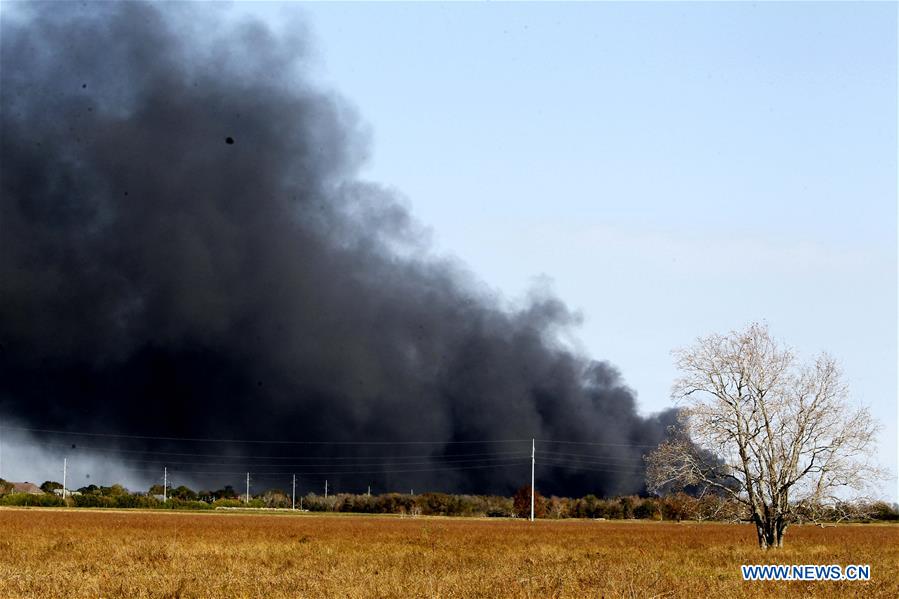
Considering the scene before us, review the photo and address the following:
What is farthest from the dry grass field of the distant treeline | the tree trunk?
the distant treeline

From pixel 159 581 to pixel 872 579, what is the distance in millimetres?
21480

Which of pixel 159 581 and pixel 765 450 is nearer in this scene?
pixel 159 581

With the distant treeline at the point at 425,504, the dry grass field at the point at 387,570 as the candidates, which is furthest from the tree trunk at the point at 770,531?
the distant treeline at the point at 425,504

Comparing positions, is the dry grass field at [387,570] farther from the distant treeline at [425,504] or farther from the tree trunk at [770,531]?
the distant treeline at [425,504]

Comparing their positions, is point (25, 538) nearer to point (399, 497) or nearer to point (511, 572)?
point (511, 572)

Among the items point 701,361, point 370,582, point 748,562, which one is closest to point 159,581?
point 370,582

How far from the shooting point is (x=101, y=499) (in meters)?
153

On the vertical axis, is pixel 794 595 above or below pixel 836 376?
below

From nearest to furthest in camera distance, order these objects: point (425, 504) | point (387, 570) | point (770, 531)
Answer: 1. point (387, 570)
2. point (770, 531)
3. point (425, 504)

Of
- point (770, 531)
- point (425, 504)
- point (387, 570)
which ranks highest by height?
point (387, 570)

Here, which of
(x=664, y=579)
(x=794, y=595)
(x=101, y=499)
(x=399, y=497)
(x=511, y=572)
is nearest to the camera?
(x=794, y=595)

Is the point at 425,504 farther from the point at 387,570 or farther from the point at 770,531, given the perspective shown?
the point at 387,570

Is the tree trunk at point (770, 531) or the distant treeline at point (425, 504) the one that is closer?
the tree trunk at point (770, 531)

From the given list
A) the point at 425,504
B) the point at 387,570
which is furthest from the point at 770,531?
the point at 425,504
